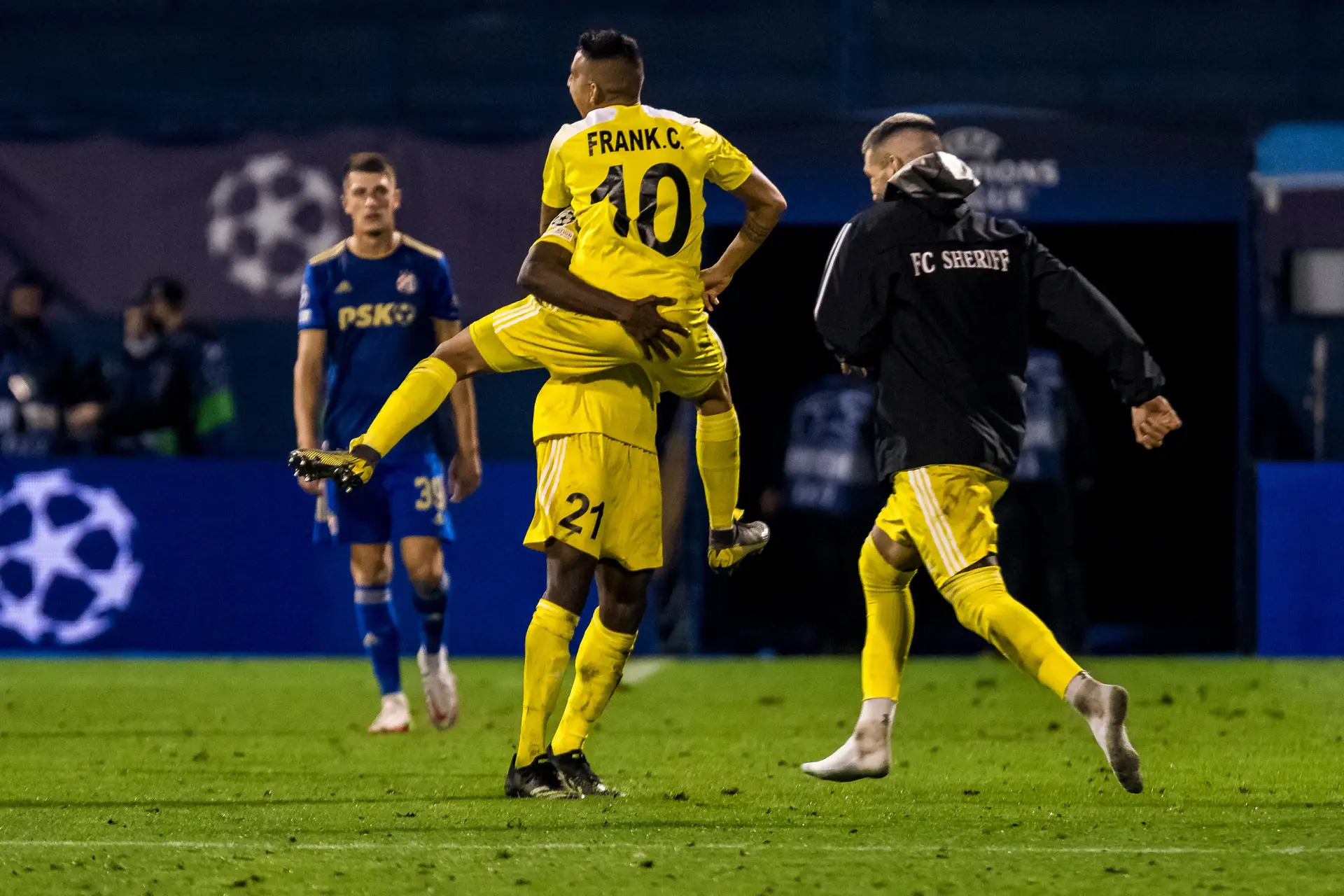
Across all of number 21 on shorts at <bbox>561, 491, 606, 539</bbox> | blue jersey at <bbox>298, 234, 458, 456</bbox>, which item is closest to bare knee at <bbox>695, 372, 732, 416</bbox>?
number 21 on shorts at <bbox>561, 491, 606, 539</bbox>

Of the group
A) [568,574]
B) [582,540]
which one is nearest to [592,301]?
[582,540]

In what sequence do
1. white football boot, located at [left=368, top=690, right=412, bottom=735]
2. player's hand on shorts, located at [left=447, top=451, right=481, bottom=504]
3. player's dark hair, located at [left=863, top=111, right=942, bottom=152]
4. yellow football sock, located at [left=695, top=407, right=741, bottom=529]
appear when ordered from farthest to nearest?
white football boot, located at [left=368, top=690, right=412, bottom=735] → player's hand on shorts, located at [left=447, top=451, right=481, bottom=504] → yellow football sock, located at [left=695, top=407, right=741, bottom=529] → player's dark hair, located at [left=863, top=111, right=942, bottom=152]

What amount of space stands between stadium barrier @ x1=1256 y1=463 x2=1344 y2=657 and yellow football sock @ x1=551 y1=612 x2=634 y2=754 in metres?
6.54

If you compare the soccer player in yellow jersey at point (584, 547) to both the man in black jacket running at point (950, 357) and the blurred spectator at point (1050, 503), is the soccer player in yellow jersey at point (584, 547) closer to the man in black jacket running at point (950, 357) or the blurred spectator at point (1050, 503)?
the man in black jacket running at point (950, 357)

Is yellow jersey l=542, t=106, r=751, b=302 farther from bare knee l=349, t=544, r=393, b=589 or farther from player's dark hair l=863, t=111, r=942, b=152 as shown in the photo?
bare knee l=349, t=544, r=393, b=589

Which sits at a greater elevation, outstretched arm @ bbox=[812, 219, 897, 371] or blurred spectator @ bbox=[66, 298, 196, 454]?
outstretched arm @ bbox=[812, 219, 897, 371]

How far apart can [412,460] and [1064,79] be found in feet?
39.8

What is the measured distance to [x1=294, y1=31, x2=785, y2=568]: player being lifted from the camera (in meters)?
5.94

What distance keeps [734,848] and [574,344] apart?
5.05 ft

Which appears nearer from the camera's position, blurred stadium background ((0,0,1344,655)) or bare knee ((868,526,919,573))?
bare knee ((868,526,919,573))

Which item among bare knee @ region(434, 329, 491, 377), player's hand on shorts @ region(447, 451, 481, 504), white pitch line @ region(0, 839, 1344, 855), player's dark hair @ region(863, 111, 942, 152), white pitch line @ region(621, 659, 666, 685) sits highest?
player's dark hair @ region(863, 111, 942, 152)

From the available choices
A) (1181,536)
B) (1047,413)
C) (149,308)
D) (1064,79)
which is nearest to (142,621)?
(149,308)

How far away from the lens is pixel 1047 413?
11938 millimetres

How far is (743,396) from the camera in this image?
13.0 metres
